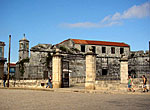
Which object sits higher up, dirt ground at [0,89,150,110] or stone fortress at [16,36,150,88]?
stone fortress at [16,36,150,88]

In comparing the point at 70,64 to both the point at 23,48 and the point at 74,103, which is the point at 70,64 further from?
the point at 23,48

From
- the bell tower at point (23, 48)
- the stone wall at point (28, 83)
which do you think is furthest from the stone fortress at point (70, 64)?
the bell tower at point (23, 48)

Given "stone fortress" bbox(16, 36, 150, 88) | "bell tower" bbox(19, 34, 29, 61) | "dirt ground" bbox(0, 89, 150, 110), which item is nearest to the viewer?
"dirt ground" bbox(0, 89, 150, 110)

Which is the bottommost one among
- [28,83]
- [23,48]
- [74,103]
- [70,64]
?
[28,83]

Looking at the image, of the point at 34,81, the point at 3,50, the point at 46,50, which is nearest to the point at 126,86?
the point at 34,81

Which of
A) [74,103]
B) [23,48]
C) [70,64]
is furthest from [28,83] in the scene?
[23,48]

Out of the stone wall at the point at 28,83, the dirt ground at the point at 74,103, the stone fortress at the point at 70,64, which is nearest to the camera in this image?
the dirt ground at the point at 74,103

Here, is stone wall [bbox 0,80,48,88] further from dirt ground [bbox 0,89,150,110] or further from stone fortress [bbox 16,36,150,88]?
dirt ground [bbox 0,89,150,110]

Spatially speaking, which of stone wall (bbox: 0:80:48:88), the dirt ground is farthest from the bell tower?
the dirt ground

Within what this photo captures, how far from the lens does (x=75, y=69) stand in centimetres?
3194

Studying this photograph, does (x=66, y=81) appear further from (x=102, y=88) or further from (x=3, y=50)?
(x=3, y=50)

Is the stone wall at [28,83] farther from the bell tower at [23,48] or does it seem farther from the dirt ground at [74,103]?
the bell tower at [23,48]

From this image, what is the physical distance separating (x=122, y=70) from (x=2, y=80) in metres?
14.5

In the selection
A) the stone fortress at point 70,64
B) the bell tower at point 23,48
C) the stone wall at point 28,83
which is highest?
the bell tower at point 23,48
